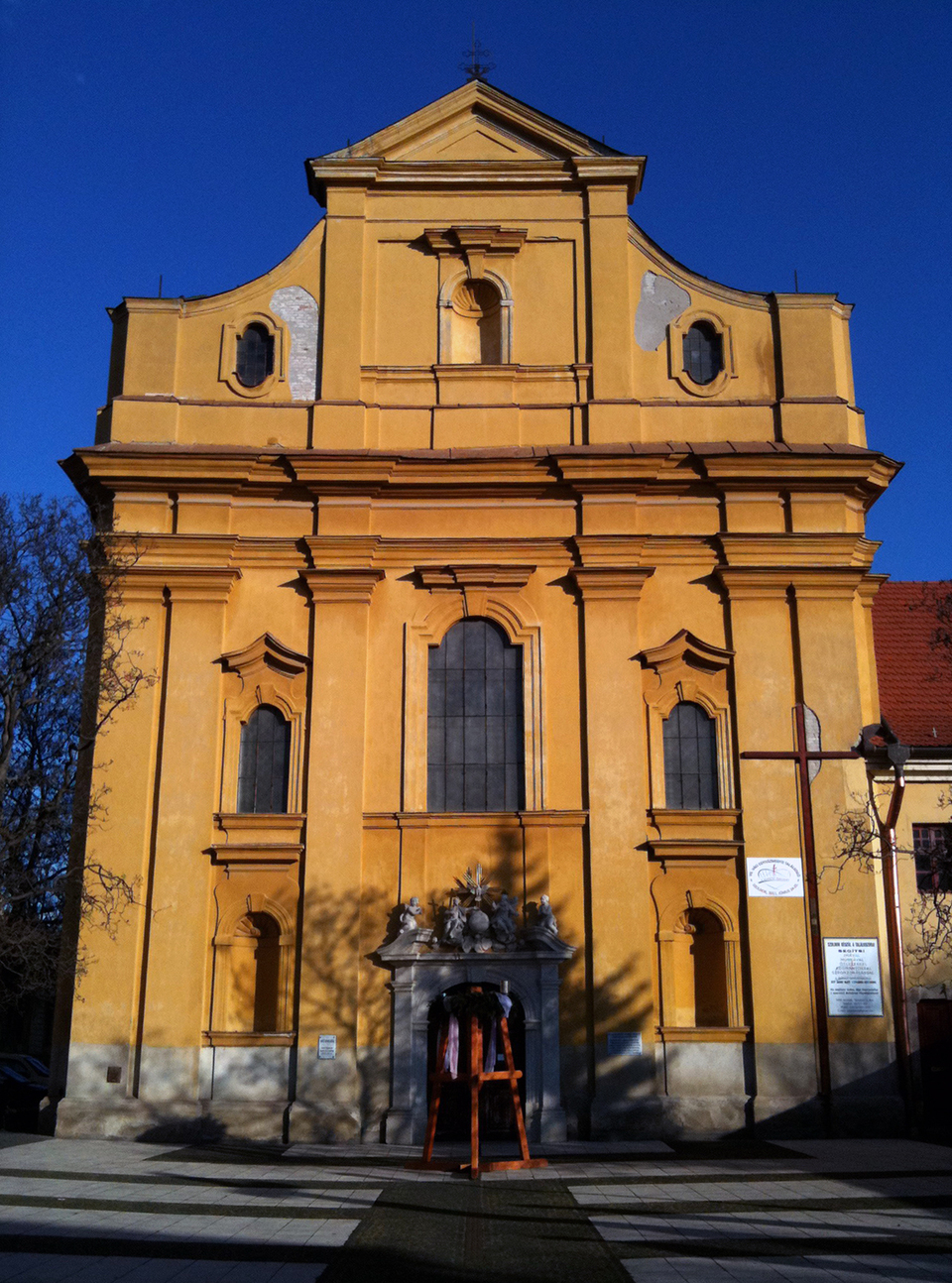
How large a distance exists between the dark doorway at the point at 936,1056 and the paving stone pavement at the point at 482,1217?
2.38 metres

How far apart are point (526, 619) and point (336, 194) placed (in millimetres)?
8253

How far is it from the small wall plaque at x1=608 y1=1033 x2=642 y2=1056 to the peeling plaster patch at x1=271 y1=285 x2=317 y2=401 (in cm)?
1130

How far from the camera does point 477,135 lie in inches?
918

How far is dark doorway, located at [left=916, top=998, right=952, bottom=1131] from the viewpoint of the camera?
19.9 m

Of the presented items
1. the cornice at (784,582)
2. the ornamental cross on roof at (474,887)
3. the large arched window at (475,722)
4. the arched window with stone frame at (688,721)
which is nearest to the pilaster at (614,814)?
the arched window with stone frame at (688,721)

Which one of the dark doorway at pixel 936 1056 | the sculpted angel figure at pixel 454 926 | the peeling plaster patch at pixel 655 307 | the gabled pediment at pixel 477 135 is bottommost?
the dark doorway at pixel 936 1056

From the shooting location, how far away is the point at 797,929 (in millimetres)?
19438

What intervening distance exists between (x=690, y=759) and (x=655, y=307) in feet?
25.5

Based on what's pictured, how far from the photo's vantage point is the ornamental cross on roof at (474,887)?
1950cm

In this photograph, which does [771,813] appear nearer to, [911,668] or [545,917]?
[545,917]

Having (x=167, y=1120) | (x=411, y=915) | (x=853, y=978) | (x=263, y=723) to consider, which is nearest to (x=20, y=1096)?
(x=167, y=1120)

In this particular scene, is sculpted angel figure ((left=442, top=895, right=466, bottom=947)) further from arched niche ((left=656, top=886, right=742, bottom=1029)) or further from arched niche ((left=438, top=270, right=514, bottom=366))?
arched niche ((left=438, top=270, right=514, bottom=366))

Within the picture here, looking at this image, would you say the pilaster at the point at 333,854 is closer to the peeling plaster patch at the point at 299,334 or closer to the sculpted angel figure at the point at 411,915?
the sculpted angel figure at the point at 411,915

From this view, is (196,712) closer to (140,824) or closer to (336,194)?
(140,824)
